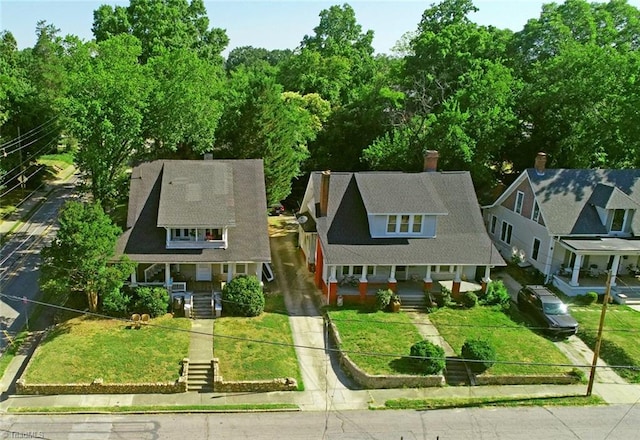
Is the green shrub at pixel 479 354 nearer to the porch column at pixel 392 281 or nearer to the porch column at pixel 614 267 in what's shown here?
the porch column at pixel 392 281

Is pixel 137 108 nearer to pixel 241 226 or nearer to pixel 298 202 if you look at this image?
pixel 241 226

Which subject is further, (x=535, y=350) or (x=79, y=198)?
(x=79, y=198)

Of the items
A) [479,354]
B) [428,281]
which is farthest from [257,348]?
[428,281]

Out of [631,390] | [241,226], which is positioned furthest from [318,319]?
[631,390]

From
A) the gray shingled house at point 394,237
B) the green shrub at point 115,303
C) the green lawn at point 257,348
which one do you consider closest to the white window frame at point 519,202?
the gray shingled house at point 394,237

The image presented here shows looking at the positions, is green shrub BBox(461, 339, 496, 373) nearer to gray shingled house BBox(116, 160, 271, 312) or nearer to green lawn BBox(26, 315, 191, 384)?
gray shingled house BBox(116, 160, 271, 312)

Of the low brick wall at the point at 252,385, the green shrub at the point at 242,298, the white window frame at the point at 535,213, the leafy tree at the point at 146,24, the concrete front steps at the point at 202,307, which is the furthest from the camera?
the leafy tree at the point at 146,24

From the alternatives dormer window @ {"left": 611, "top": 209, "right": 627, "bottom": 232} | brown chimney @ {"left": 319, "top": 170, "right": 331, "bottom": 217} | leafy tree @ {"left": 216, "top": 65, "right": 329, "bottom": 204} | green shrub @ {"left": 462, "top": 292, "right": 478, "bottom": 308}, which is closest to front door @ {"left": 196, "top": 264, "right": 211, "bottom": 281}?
brown chimney @ {"left": 319, "top": 170, "right": 331, "bottom": 217}
